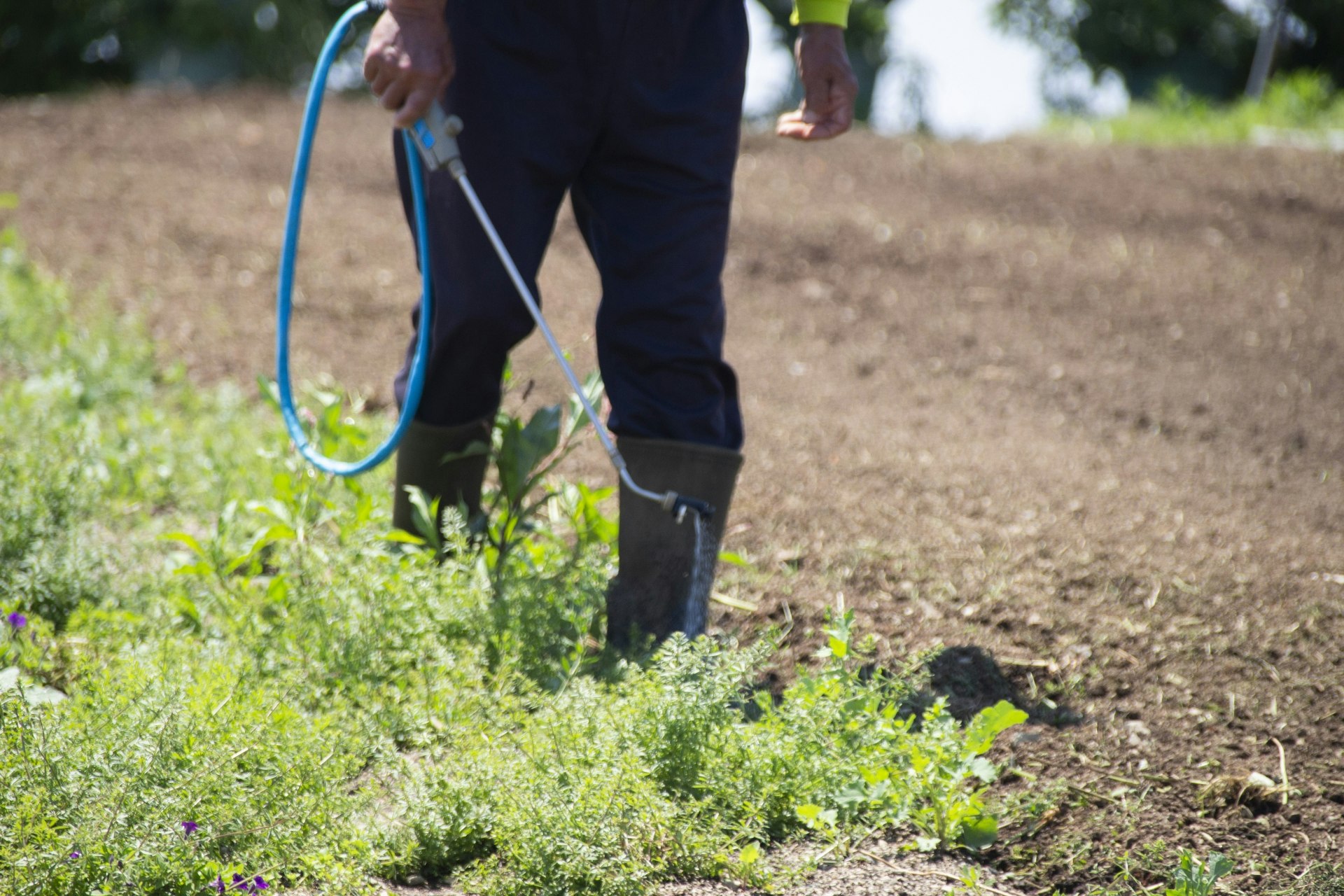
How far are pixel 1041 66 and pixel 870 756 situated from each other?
11.3 meters

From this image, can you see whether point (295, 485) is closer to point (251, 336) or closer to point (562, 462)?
point (562, 462)

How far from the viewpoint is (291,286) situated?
8.49ft

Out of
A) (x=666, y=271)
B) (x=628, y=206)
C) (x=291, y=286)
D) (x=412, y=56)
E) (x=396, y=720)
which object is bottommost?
(x=396, y=720)

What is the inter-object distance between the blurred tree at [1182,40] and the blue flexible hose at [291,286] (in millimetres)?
10219

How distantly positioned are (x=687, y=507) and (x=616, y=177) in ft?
2.12

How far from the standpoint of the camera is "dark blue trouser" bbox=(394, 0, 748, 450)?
218cm

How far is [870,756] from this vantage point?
188cm

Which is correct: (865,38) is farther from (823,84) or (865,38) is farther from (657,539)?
(657,539)

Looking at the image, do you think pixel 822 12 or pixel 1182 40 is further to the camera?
pixel 1182 40

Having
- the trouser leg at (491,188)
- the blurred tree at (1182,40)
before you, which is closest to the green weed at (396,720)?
the trouser leg at (491,188)

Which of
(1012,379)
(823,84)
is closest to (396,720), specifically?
(823,84)

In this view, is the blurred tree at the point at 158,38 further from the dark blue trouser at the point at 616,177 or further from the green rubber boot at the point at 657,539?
the green rubber boot at the point at 657,539

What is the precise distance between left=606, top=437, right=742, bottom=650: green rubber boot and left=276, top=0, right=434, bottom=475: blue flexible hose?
444mm

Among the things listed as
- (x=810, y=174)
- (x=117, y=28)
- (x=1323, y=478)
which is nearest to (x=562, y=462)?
(x=1323, y=478)
